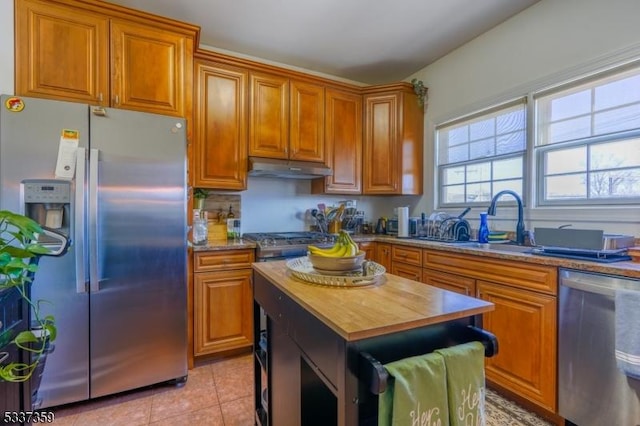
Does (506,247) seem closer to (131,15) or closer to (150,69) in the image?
(150,69)

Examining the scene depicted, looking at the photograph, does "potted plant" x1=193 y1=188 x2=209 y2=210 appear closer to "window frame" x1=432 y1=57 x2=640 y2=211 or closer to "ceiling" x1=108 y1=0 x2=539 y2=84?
"ceiling" x1=108 y1=0 x2=539 y2=84

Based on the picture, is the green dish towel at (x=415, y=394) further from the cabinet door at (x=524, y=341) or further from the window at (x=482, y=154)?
the window at (x=482, y=154)

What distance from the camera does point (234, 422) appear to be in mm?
1715

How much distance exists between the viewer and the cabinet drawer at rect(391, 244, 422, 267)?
8.20ft

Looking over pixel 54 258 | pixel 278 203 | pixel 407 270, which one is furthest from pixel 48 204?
pixel 407 270

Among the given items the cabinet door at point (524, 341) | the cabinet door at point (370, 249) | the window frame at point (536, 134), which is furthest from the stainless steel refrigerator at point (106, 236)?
the window frame at point (536, 134)

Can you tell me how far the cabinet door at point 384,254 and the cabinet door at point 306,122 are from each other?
3.36 feet

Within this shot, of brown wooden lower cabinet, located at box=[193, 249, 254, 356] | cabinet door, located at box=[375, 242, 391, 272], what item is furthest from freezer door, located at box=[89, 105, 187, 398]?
cabinet door, located at box=[375, 242, 391, 272]

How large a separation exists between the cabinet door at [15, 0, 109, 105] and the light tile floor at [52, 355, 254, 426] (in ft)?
6.18

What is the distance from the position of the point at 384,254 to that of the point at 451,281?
2.59 feet

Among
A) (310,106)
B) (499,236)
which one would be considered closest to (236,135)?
(310,106)

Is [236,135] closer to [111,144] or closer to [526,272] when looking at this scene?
[111,144]

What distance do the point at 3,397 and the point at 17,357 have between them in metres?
0.12

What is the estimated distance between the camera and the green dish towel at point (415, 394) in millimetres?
753
